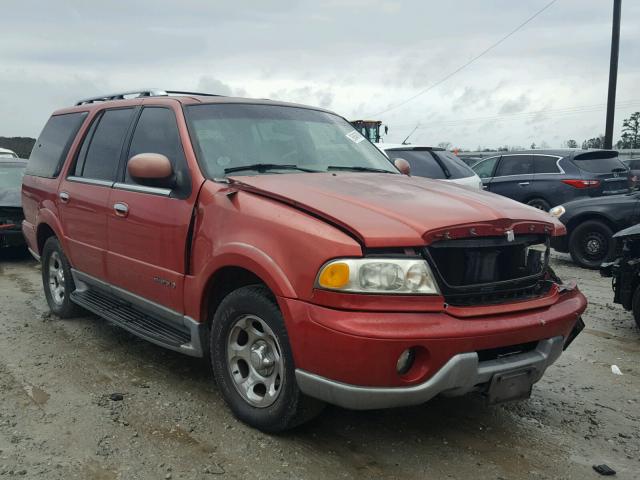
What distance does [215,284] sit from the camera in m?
3.60

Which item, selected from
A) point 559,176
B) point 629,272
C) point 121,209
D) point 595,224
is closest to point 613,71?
point 559,176

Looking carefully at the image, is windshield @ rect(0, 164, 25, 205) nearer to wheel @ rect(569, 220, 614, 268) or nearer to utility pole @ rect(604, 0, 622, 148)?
wheel @ rect(569, 220, 614, 268)

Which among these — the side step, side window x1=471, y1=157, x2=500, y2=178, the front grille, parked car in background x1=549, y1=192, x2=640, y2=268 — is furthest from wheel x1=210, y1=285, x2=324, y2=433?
side window x1=471, y1=157, x2=500, y2=178

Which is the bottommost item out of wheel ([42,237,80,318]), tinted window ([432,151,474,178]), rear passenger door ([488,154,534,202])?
wheel ([42,237,80,318])

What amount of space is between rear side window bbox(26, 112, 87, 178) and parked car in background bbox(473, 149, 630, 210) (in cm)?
861

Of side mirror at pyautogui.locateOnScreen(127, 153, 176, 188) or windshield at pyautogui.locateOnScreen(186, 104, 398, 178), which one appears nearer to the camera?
side mirror at pyautogui.locateOnScreen(127, 153, 176, 188)

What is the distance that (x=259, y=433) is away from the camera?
3.37 m

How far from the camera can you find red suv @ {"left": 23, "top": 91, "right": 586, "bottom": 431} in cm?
282

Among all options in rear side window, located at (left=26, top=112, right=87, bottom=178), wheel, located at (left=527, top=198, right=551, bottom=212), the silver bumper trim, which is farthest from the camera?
wheel, located at (left=527, top=198, right=551, bottom=212)

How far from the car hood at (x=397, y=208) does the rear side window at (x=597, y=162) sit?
8.50m

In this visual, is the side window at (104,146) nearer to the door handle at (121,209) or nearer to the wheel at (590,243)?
the door handle at (121,209)

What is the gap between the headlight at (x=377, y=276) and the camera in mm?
2824

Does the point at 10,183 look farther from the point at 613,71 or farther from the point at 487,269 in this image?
the point at 613,71

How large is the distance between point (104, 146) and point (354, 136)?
196 centimetres
